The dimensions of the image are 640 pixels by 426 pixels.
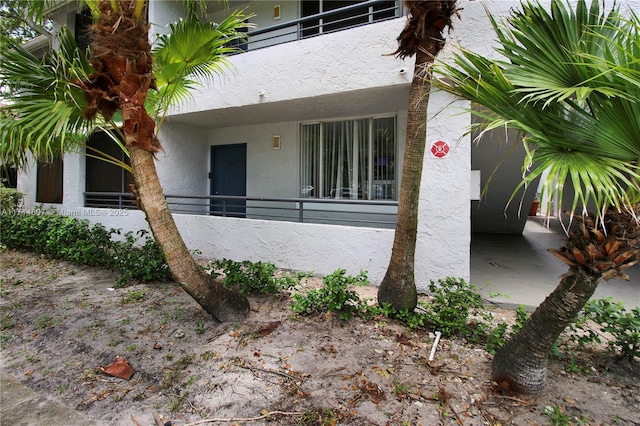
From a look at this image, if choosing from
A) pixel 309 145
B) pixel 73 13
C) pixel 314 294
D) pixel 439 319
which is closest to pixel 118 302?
pixel 314 294

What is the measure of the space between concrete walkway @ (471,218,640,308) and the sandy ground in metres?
0.88

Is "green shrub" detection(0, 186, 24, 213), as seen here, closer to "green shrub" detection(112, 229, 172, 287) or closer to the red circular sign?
"green shrub" detection(112, 229, 172, 287)

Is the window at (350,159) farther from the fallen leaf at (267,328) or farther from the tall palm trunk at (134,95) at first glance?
the tall palm trunk at (134,95)

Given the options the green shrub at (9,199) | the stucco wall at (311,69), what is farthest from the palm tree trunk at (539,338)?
the green shrub at (9,199)

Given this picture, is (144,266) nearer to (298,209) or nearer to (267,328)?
(298,209)

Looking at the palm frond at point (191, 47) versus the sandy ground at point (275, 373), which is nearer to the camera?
the sandy ground at point (275, 373)

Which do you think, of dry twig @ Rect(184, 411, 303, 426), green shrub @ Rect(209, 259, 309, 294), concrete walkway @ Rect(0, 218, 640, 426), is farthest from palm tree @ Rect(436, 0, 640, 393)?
green shrub @ Rect(209, 259, 309, 294)

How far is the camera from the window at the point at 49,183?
10.4 m

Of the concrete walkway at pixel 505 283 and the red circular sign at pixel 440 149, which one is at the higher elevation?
the red circular sign at pixel 440 149

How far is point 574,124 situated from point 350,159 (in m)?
5.39

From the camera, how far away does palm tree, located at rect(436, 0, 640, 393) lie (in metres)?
1.78

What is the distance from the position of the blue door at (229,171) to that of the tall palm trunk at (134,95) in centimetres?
531

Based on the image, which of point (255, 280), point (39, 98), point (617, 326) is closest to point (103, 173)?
point (39, 98)
